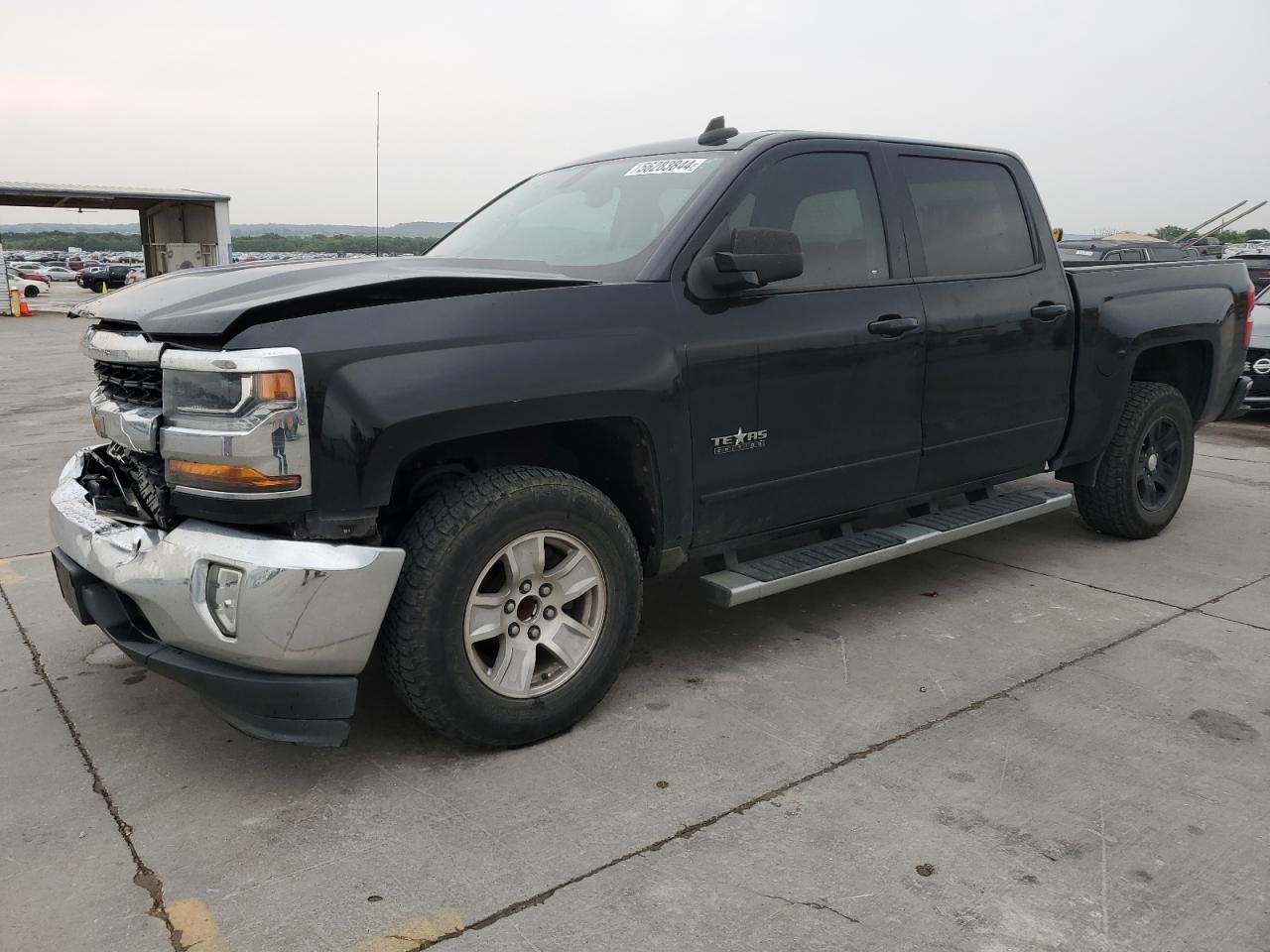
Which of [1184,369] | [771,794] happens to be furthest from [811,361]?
[1184,369]

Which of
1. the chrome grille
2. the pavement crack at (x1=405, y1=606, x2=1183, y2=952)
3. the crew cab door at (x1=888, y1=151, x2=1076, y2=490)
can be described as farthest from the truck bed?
the chrome grille

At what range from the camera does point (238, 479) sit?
270 centimetres

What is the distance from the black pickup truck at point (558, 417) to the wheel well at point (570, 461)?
11 mm

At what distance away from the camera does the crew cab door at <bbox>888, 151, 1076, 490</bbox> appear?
421cm

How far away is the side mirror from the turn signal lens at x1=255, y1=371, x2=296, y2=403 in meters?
1.44

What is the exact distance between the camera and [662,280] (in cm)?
341

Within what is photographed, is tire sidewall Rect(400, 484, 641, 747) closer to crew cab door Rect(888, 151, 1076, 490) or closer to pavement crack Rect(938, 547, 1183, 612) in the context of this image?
crew cab door Rect(888, 151, 1076, 490)

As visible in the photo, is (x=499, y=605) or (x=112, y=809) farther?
(x=499, y=605)

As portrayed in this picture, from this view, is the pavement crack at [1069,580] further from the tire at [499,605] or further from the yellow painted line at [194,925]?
the yellow painted line at [194,925]

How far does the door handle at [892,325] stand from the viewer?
12.8 ft

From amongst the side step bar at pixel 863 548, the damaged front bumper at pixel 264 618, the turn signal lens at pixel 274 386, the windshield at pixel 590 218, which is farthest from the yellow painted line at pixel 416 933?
the windshield at pixel 590 218

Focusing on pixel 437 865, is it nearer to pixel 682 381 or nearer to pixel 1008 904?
pixel 1008 904

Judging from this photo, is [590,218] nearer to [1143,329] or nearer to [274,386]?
[274,386]

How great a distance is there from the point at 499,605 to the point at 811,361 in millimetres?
1433
